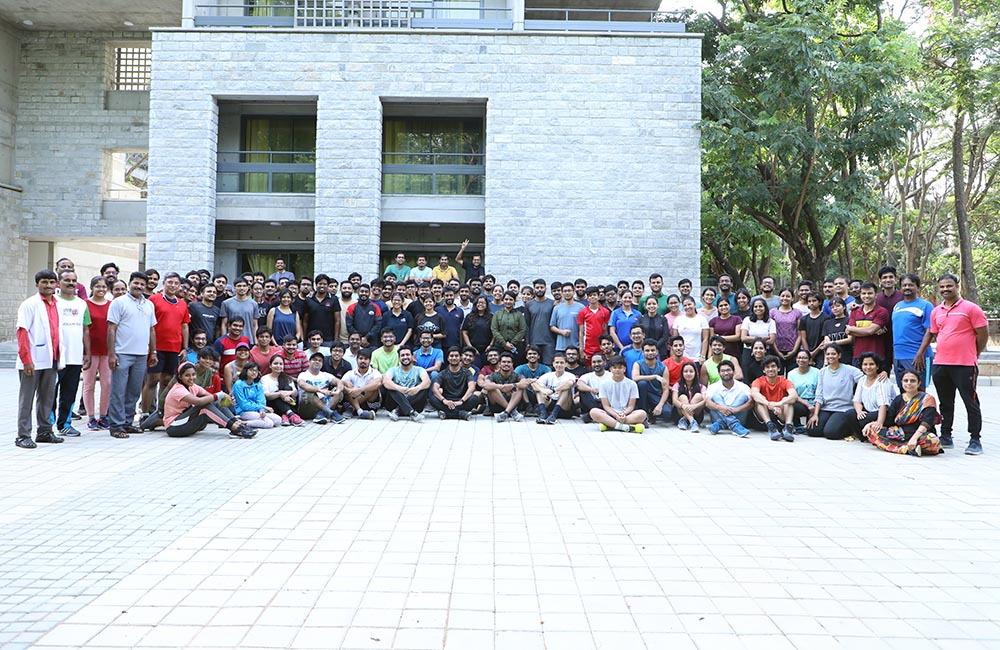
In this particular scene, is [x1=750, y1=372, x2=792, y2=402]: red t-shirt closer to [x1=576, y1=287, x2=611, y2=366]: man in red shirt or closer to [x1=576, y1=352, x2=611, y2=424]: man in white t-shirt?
[x1=576, y1=352, x2=611, y2=424]: man in white t-shirt

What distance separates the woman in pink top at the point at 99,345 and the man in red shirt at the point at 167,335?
55 centimetres

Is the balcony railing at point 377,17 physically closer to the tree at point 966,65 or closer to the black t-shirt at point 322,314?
the tree at point 966,65

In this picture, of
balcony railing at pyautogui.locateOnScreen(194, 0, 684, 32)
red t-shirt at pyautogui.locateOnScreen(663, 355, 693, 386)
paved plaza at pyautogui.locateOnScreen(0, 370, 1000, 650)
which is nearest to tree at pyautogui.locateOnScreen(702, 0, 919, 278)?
balcony railing at pyautogui.locateOnScreen(194, 0, 684, 32)

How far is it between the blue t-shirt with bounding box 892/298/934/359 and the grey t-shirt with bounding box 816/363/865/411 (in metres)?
0.61

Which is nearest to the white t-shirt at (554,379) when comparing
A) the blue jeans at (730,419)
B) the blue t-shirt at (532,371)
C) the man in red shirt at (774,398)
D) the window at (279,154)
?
the blue t-shirt at (532,371)

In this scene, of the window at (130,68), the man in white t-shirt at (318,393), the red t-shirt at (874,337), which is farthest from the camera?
the window at (130,68)

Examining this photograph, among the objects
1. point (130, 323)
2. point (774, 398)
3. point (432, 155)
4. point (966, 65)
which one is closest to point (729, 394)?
point (774, 398)

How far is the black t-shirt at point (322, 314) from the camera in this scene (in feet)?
39.4

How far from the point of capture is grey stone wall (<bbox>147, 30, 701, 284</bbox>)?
17531mm

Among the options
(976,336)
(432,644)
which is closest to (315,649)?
(432,644)

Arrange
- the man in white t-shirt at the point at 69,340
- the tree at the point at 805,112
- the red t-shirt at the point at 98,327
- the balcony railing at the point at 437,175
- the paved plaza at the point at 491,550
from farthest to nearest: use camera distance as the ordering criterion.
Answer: the balcony railing at the point at 437,175 → the tree at the point at 805,112 → the red t-shirt at the point at 98,327 → the man in white t-shirt at the point at 69,340 → the paved plaza at the point at 491,550

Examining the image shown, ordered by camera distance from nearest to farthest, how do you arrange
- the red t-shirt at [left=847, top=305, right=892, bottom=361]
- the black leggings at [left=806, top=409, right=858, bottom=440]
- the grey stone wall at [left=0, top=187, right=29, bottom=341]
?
the black leggings at [left=806, top=409, right=858, bottom=440]
the red t-shirt at [left=847, top=305, right=892, bottom=361]
the grey stone wall at [left=0, top=187, right=29, bottom=341]

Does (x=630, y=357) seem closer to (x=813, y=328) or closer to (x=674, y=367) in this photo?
(x=674, y=367)

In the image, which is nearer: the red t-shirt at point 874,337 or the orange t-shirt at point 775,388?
the red t-shirt at point 874,337
